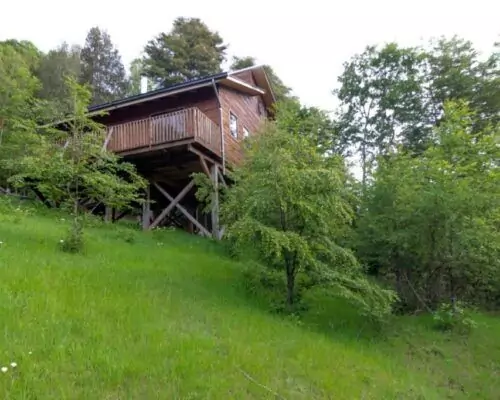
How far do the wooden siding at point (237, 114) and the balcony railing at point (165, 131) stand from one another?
1075 millimetres

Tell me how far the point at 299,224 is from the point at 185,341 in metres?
3.49

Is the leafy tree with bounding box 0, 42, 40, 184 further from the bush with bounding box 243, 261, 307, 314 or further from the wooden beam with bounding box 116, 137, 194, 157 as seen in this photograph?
the bush with bounding box 243, 261, 307, 314

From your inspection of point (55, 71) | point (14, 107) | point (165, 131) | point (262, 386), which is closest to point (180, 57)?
point (55, 71)

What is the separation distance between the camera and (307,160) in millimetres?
8828

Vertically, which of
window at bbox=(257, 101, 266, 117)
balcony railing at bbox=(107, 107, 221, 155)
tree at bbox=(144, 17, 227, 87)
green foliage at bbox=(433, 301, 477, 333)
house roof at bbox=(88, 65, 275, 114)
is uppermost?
tree at bbox=(144, 17, 227, 87)

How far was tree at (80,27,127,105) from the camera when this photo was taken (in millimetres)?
37594

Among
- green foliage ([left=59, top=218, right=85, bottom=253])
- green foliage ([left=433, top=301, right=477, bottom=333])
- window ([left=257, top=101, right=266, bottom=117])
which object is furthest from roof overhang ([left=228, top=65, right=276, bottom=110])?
green foliage ([left=433, top=301, right=477, bottom=333])

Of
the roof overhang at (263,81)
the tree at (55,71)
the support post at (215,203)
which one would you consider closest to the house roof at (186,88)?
the roof overhang at (263,81)

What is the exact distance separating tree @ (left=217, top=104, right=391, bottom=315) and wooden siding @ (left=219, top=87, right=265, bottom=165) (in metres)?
7.05

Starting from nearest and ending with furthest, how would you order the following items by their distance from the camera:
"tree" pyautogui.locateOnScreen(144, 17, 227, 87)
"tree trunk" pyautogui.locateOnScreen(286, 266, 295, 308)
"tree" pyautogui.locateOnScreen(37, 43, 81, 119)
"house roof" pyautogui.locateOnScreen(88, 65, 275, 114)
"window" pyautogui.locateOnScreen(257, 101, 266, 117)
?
1. "tree trunk" pyautogui.locateOnScreen(286, 266, 295, 308)
2. "house roof" pyautogui.locateOnScreen(88, 65, 275, 114)
3. "window" pyautogui.locateOnScreen(257, 101, 266, 117)
4. "tree" pyautogui.locateOnScreen(37, 43, 81, 119)
5. "tree" pyautogui.locateOnScreen(144, 17, 227, 87)

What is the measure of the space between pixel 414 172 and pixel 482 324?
11.2 ft

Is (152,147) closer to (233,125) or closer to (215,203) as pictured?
(215,203)

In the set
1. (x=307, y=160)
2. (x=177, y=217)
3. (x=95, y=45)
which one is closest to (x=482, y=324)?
(x=307, y=160)

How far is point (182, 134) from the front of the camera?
44.9 feet
